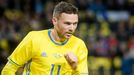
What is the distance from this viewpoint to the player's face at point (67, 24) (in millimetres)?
6410

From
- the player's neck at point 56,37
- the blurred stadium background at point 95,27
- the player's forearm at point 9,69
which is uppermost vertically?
the player's neck at point 56,37

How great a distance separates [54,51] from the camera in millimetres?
6645

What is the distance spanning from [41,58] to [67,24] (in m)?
0.55

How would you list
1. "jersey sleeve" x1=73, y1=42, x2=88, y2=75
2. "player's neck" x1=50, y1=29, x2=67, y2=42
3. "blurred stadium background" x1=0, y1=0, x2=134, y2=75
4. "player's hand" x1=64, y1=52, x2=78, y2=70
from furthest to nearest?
"blurred stadium background" x1=0, y1=0, x2=134, y2=75, "player's neck" x1=50, y1=29, x2=67, y2=42, "jersey sleeve" x1=73, y1=42, x2=88, y2=75, "player's hand" x1=64, y1=52, x2=78, y2=70

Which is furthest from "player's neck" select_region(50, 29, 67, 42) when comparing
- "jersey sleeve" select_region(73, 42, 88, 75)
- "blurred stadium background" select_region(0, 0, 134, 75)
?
"blurred stadium background" select_region(0, 0, 134, 75)

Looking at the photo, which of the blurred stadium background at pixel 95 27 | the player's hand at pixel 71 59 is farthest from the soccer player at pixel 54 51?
the blurred stadium background at pixel 95 27

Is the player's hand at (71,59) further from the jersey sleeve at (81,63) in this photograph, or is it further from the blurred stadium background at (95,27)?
the blurred stadium background at (95,27)

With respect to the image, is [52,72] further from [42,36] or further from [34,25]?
[34,25]

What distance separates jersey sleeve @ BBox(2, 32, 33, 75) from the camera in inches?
256

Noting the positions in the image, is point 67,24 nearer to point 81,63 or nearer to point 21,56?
point 81,63

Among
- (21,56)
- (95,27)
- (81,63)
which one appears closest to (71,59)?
(81,63)

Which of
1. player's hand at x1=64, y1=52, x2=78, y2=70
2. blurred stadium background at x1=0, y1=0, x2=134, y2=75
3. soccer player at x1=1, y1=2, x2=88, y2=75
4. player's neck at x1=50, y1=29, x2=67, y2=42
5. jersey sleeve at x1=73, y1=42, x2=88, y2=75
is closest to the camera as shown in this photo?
player's hand at x1=64, y1=52, x2=78, y2=70

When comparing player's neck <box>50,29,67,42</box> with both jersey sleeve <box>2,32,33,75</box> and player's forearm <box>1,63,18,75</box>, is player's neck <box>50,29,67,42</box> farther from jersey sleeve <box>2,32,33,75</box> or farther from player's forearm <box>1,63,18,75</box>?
player's forearm <box>1,63,18,75</box>

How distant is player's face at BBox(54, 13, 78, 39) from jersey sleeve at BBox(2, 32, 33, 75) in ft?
1.35
